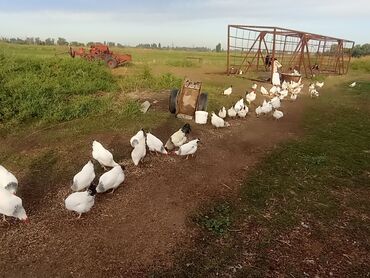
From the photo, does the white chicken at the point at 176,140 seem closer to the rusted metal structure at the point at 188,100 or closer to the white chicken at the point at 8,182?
the rusted metal structure at the point at 188,100

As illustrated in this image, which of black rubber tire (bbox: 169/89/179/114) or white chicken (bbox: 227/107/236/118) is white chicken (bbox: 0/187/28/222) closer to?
black rubber tire (bbox: 169/89/179/114)

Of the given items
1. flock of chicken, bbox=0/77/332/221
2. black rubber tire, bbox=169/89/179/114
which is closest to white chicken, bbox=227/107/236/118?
flock of chicken, bbox=0/77/332/221

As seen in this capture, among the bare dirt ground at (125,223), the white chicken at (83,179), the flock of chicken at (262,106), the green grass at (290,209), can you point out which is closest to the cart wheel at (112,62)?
the flock of chicken at (262,106)

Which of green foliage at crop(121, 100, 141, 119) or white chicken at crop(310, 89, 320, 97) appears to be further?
white chicken at crop(310, 89, 320, 97)

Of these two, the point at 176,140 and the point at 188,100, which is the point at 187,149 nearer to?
the point at 176,140

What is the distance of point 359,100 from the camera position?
53.8 ft

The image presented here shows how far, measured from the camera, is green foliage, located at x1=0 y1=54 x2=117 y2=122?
10562 millimetres

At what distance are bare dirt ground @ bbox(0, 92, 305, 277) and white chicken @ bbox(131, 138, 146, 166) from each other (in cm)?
17

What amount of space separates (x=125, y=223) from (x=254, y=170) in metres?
3.24

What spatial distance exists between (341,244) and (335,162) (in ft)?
11.1

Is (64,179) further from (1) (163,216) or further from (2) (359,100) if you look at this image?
(2) (359,100)

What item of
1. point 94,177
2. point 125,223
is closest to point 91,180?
point 94,177

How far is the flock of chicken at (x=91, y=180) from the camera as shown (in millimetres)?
4953

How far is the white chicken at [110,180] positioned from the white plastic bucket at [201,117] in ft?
15.4
